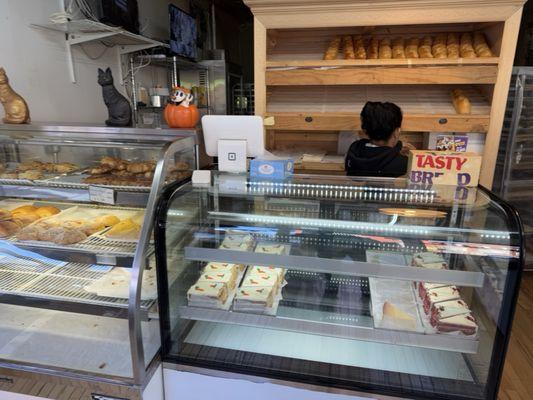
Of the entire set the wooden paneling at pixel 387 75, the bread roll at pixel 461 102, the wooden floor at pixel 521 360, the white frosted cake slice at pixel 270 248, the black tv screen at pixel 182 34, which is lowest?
the wooden floor at pixel 521 360

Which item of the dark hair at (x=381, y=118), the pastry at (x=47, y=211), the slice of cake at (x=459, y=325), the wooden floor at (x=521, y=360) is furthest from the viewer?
the wooden floor at (x=521, y=360)

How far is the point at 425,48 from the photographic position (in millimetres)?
2275

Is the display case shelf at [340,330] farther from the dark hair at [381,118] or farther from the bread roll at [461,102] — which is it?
the bread roll at [461,102]

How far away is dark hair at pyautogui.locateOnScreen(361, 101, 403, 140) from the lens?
1.90 m

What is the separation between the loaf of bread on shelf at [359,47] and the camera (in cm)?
229

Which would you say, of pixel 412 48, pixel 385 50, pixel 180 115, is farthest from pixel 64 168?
pixel 412 48

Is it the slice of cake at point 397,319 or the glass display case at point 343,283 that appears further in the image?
the slice of cake at point 397,319

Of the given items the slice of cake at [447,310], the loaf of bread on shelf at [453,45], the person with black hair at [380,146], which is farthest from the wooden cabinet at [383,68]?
the slice of cake at [447,310]

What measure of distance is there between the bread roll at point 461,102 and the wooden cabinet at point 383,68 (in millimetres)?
51

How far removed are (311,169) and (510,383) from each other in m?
1.73

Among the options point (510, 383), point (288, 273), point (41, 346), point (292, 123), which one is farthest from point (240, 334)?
point (510, 383)

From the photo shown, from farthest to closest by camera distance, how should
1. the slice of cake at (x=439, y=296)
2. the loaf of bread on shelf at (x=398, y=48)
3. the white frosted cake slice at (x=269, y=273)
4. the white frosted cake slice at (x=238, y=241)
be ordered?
the loaf of bread on shelf at (x=398, y=48), the white frosted cake slice at (x=269, y=273), the white frosted cake slice at (x=238, y=241), the slice of cake at (x=439, y=296)

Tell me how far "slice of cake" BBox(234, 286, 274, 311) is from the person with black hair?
90 cm

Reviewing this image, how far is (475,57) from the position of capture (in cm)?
210
